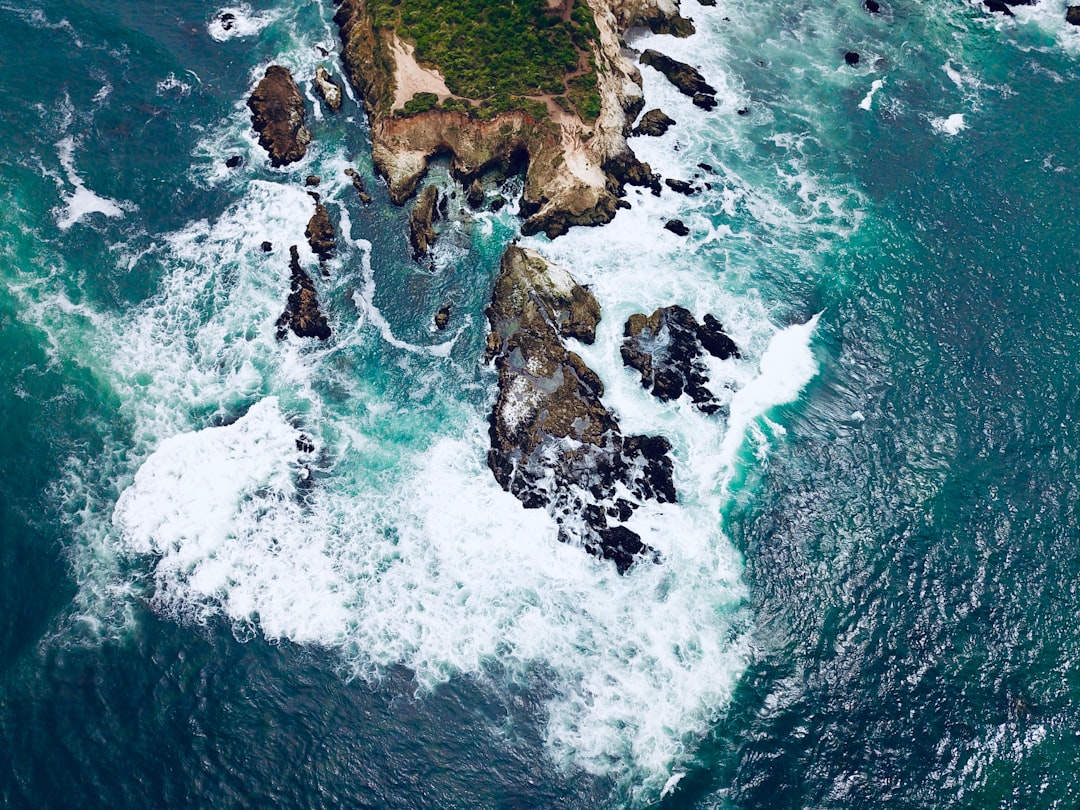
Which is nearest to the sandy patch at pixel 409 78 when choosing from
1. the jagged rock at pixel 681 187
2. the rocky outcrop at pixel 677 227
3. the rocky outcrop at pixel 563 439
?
the jagged rock at pixel 681 187

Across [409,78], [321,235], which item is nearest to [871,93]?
[409,78]

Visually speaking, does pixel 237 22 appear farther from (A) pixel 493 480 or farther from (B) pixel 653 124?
(A) pixel 493 480

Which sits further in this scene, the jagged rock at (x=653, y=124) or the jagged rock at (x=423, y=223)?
the jagged rock at (x=653, y=124)

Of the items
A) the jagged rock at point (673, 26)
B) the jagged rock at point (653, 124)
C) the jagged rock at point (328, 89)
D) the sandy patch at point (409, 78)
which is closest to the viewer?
the sandy patch at point (409, 78)

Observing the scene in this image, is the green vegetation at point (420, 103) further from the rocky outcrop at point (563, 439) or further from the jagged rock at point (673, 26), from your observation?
the jagged rock at point (673, 26)

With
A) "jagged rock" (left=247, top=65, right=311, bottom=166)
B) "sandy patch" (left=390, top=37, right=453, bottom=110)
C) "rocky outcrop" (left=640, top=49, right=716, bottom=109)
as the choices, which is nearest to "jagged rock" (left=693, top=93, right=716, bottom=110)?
"rocky outcrop" (left=640, top=49, right=716, bottom=109)

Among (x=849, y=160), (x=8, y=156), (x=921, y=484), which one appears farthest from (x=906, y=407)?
(x=8, y=156)
